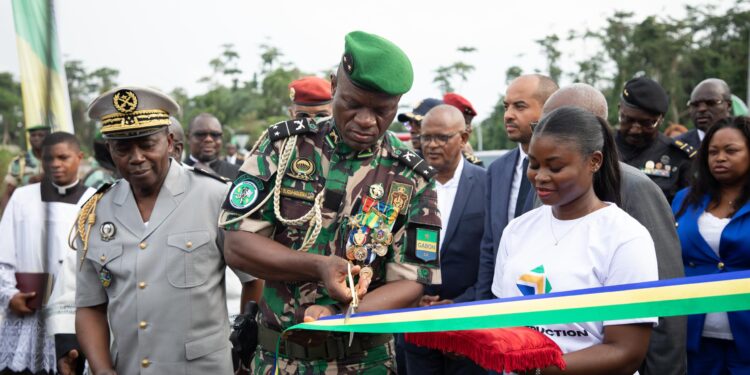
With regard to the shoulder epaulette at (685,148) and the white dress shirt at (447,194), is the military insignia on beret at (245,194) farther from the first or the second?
the shoulder epaulette at (685,148)

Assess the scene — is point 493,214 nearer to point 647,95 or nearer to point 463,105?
point 647,95

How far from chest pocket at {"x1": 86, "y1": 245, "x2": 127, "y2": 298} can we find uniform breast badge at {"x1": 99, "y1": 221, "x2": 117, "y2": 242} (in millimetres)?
45

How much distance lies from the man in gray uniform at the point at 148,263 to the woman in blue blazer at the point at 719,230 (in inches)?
105

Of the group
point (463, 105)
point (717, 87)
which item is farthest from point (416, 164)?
point (717, 87)

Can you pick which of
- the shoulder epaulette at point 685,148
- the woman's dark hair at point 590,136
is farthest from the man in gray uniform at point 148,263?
the shoulder epaulette at point 685,148

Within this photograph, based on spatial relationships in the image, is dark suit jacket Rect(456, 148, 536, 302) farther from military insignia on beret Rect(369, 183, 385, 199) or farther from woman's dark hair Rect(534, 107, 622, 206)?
military insignia on beret Rect(369, 183, 385, 199)

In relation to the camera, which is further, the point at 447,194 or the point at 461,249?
the point at 447,194

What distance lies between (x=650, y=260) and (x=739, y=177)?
214 centimetres

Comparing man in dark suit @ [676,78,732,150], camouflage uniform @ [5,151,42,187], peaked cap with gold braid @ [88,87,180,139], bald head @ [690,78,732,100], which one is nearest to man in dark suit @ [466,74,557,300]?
peaked cap with gold braid @ [88,87,180,139]

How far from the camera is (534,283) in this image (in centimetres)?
274

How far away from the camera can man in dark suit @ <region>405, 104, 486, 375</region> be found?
4.85 meters

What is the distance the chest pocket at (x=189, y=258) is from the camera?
10.8ft

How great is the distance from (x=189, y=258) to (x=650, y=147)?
3.69 m

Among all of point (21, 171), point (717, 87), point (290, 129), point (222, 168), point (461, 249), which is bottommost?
point (21, 171)
